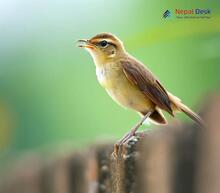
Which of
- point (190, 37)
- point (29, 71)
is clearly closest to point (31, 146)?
point (29, 71)

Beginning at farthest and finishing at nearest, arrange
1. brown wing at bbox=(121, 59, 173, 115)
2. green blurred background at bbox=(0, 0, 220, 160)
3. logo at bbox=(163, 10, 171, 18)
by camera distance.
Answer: logo at bbox=(163, 10, 171, 18) → brown wing at bbox=(121, 59, 173, 115) → green blurred background at bbox=(0, 0, 220, 160)

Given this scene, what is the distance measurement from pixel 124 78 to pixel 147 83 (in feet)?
0.46

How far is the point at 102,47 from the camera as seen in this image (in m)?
2.78

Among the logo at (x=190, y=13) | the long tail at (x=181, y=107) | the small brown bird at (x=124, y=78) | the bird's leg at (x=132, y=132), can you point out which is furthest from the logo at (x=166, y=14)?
the bird's leg at (x=132, y=132)

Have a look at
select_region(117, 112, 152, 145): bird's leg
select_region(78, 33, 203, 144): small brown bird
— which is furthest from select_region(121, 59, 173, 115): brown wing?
select_region(117, 112, 152, 145): bird's leg

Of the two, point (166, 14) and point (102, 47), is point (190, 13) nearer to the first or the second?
point (166, 14)

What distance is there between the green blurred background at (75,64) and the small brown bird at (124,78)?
0.04 metres

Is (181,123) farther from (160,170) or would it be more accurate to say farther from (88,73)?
(88,73)

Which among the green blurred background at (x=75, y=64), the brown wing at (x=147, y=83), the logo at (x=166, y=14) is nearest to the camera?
the green blurred background at (x=75, y=64)

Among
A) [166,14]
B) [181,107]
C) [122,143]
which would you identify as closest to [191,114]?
[181,107]

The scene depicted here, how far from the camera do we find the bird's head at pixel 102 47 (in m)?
2.77

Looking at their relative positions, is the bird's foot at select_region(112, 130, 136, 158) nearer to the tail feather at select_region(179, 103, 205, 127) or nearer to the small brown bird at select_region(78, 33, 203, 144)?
the small brown bird at select_region(78, 33, 203, 144)

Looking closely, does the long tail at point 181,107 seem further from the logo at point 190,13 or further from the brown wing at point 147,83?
the logo at point 190,13

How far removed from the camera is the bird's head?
2.77 metres
